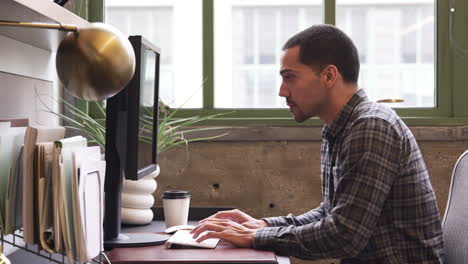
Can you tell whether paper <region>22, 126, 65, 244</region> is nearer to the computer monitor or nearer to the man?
the computer monitor

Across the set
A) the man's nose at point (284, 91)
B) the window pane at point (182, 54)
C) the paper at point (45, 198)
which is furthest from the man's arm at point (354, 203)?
the window pane at point (182, 54)

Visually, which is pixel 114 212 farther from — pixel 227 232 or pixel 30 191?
pixel 30 191

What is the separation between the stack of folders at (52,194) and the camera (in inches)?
41.6

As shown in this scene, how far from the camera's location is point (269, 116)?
8.91 feet

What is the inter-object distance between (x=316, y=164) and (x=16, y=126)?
1611mm

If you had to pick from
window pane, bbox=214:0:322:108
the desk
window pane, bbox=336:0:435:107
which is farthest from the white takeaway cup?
window pane, bbox=336:0:435:107

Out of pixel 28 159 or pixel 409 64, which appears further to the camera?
pixel 409 64

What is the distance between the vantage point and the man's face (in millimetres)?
1742

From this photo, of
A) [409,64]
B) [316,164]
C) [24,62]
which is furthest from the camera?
[409,64]

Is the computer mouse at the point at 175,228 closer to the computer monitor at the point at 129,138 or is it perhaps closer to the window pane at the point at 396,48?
the computer monitor at the point at 129,138

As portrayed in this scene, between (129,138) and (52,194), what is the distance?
0.36 meters

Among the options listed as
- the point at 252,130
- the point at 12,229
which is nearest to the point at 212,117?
the point at 252,130

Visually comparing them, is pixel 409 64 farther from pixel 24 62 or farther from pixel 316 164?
pixel 24 62

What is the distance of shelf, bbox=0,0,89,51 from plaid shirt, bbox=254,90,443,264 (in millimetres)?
723
